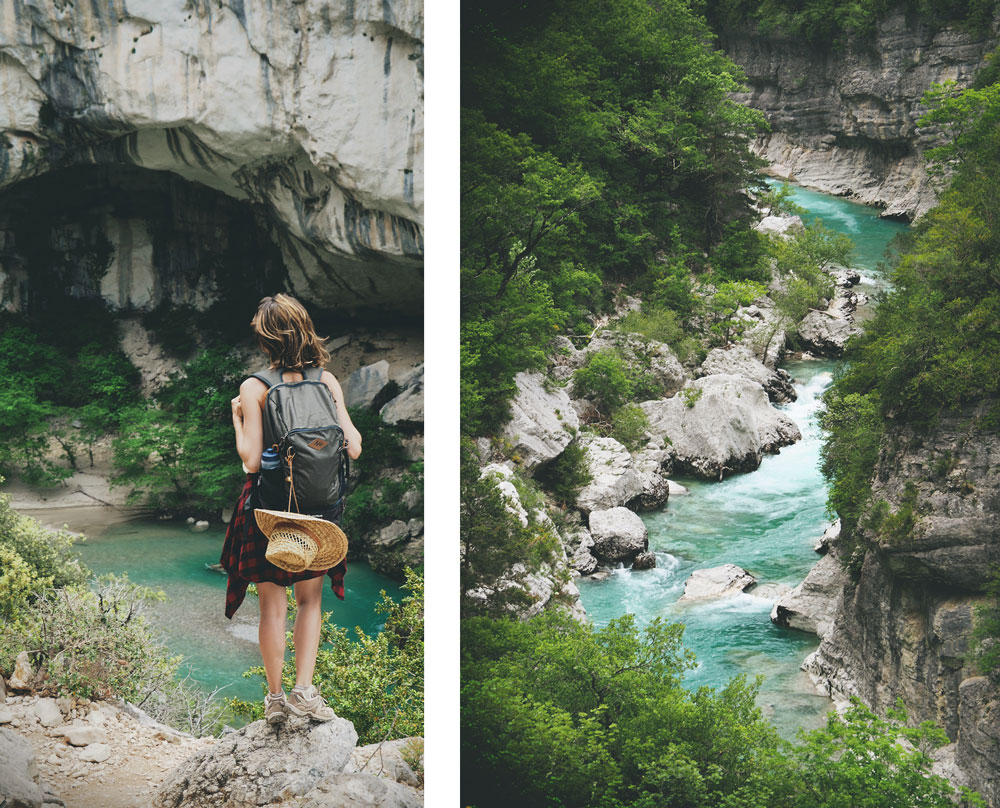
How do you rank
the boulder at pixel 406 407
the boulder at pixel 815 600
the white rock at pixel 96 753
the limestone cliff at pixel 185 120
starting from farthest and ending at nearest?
1. the boulder at pixel 406 407
2. the limestone cliff at pixel 185 120
3. the boulder at pixel 815 600
4. the white rock at pixel 96 753

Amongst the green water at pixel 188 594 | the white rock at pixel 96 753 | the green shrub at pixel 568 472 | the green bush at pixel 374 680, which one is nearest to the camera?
the white rock at pixel 96 753

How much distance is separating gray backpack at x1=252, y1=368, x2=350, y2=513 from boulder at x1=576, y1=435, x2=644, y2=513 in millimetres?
988

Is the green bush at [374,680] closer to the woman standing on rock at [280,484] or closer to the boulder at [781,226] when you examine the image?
the woman standing on rock at [280,484]

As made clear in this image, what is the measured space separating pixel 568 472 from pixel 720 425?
1.75 feet

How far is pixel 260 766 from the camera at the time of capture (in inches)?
77.6

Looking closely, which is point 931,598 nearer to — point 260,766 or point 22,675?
point 260,766

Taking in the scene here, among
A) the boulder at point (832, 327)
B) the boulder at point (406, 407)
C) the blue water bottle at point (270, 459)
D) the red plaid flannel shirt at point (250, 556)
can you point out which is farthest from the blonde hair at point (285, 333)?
the boulder at point (406, 407)

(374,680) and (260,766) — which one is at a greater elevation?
(260,766)

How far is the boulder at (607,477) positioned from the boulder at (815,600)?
57 centimetres

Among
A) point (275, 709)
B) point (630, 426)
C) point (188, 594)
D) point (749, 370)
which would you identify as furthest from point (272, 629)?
point (749, 370)

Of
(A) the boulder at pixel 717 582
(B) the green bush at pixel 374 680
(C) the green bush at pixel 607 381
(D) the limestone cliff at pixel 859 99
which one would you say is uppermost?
(D) the limestone cliff at pixel 859 99

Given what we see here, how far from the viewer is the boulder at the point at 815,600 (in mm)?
2230

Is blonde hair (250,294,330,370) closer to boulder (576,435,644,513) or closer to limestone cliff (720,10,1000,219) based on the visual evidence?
boulder (576,435,644,513)

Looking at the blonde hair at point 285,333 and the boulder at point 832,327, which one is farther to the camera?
the boulder at point 832,327
